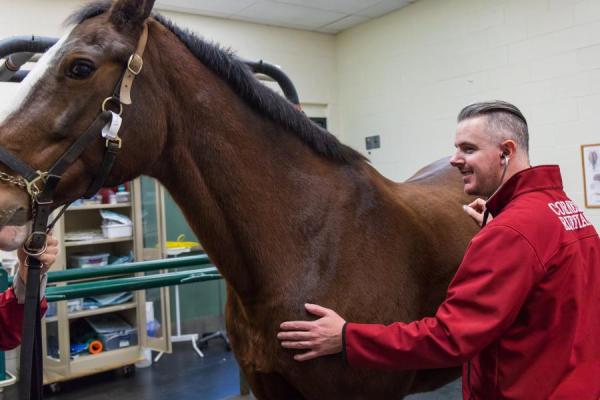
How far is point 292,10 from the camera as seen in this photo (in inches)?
194

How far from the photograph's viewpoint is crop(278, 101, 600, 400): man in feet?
3.16

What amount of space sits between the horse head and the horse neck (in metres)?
0.08

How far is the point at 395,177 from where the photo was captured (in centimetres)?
514

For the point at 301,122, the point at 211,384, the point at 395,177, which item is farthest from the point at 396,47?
the point at 301,122

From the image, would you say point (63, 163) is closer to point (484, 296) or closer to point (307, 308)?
point (307, 308)

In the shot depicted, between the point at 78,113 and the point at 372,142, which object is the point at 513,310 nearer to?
the point at 78,113

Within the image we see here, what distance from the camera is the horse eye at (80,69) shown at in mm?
985

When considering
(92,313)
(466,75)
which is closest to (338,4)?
(466,75)

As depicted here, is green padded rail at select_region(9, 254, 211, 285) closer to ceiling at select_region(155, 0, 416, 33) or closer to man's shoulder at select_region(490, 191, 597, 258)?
man's shoulder at select_region(490, 191, 597, 258)

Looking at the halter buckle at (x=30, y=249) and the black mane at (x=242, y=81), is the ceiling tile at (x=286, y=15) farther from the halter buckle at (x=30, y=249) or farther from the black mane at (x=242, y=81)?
the halter buckle at (x=30, y=249)

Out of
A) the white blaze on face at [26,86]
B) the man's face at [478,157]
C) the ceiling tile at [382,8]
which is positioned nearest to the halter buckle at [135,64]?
the white blaze on face at [26,86]

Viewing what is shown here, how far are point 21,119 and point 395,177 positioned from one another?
448 centimetres

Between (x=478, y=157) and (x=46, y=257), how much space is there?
1.05 metres

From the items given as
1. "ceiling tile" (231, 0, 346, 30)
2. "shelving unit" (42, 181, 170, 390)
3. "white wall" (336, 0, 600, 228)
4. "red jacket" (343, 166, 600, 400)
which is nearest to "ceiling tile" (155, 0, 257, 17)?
"ceiling tile" (231, 0, 346, 30)
